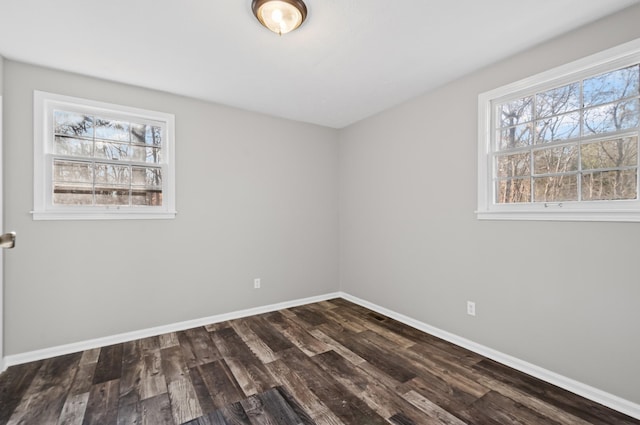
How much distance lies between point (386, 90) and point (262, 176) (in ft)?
5.92

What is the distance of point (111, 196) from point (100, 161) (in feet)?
1.15

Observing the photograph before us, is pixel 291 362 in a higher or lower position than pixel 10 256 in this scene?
lower

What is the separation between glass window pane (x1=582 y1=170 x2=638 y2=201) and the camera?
187cm

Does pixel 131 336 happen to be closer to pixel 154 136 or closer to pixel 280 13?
pixel 154 136

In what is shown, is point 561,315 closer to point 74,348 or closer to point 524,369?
point 524,369

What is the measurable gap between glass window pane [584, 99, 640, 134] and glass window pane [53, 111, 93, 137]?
13.9ft

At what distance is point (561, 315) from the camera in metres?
2.11

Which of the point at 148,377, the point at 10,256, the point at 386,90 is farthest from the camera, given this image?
the point at 386,90

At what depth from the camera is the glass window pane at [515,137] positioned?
2377 millimetres

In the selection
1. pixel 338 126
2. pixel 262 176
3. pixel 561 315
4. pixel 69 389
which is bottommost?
pixel 69 389

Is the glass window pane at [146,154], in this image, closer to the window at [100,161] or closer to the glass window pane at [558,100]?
the window at [100,161]

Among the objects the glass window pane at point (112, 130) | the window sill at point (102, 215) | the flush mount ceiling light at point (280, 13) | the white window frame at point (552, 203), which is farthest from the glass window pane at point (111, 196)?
the white window frame at point (552, 203)

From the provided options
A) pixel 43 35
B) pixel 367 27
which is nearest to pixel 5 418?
pixel 43 35

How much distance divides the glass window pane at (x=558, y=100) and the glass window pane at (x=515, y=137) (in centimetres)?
14
